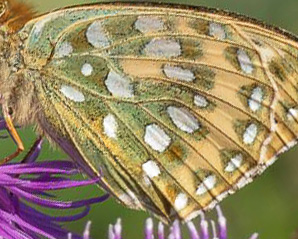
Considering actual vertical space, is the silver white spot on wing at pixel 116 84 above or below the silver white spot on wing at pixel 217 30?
above

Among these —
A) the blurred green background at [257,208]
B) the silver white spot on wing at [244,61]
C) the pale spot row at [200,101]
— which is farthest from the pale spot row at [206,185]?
the blurred green background at [257,208]

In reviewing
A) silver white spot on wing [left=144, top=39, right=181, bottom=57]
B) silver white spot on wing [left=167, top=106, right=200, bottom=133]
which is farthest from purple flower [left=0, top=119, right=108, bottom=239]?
silver white spot on wing [left=144, top=39, right=181, bottom=57]

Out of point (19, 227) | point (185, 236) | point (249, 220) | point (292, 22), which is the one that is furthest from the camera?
point (292, 22)

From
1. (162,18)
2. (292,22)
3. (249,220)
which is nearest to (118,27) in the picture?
(162,18)

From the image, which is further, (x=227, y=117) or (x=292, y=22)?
(x=292, y=22)

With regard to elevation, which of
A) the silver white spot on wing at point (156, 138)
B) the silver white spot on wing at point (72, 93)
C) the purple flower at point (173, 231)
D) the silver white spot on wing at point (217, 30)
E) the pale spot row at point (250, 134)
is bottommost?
the purple flower at point (173, 231)

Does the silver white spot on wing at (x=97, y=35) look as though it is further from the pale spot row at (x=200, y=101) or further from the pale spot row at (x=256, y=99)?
the pale spot row at (x=256, y=99)

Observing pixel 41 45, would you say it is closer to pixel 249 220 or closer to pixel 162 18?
pixel 162 18
